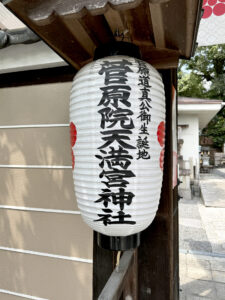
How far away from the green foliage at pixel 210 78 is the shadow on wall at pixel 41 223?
57.1 feet

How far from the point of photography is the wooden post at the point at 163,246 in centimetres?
178

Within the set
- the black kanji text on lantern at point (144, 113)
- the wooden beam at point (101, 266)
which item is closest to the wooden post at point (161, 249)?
the wooden beam at point (101, 266)

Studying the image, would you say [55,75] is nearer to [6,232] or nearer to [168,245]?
[6,232]

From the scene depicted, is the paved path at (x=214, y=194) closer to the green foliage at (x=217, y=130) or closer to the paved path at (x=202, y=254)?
the paved path at (x=202, y=254)

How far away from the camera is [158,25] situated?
1.24 metres

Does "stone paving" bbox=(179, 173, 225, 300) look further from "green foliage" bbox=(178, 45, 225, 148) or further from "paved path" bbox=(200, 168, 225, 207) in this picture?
Result: "green foliage" bbox=(178, 45, 225, 148)

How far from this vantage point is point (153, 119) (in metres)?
1.22

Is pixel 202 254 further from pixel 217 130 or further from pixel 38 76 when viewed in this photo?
pixel 217 130

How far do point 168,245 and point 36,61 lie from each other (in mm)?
1978

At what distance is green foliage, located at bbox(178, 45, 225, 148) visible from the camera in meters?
18.9

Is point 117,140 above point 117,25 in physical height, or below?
below

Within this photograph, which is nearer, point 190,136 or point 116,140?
point 116,140

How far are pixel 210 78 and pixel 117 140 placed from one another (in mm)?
22928

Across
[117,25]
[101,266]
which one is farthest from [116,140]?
[101,266]
